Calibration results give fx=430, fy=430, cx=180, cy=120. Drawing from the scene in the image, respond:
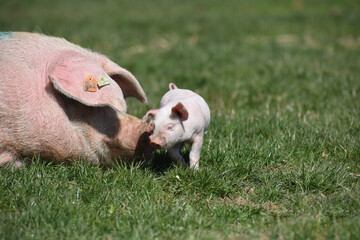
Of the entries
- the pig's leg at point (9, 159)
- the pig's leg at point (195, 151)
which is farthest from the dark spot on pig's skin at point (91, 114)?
the pig's leg at point (195, 151)

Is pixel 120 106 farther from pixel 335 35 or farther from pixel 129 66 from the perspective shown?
pixel 335 35

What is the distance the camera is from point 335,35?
10734 mm

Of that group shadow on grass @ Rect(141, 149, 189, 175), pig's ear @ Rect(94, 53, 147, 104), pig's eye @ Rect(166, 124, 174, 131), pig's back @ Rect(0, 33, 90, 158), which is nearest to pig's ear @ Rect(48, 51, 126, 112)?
pig's back @ Rect(0, 33, 90, 158)

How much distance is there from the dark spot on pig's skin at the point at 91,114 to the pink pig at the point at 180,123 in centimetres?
46

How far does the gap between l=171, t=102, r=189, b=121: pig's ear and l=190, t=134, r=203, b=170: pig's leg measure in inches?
12.3

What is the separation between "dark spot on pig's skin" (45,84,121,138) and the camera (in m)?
3.69

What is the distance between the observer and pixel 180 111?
339 cm

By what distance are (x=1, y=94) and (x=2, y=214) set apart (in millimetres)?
984

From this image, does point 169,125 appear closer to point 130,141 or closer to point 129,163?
point 130,141

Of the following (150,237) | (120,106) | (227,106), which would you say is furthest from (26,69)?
(227,106)

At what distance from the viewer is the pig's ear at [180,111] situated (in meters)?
3.35

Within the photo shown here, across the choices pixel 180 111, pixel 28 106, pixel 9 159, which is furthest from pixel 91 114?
pixel 180 111

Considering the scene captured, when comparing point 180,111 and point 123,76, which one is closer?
point 180,111

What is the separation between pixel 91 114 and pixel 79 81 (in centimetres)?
34
